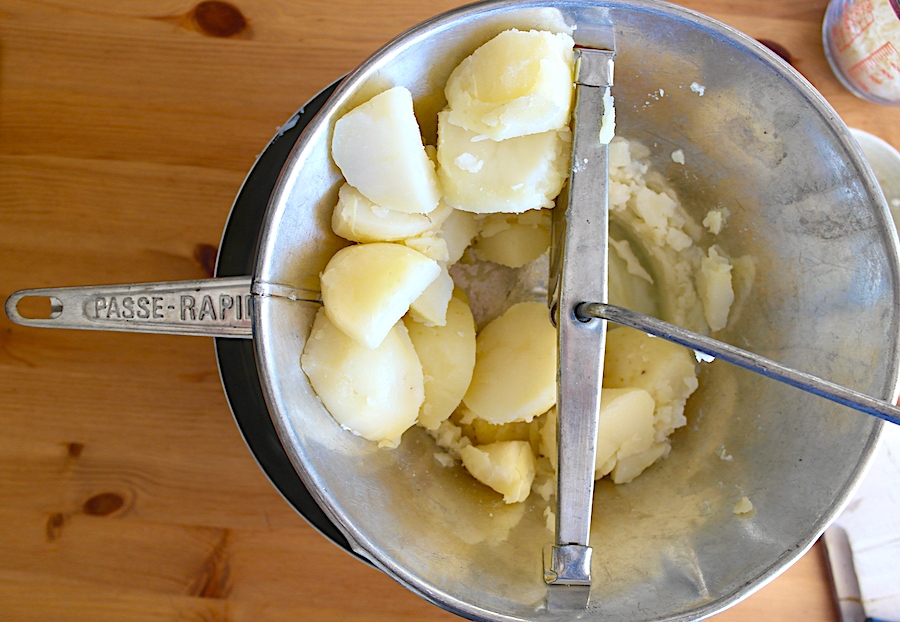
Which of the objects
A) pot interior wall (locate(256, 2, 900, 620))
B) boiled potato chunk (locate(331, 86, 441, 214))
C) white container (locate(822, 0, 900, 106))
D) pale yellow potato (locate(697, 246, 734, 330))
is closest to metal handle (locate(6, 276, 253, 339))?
pot interior wall (locate(256, 2, 900, 620))

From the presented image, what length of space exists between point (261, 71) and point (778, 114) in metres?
0.63

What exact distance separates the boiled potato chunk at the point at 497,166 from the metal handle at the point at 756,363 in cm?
13

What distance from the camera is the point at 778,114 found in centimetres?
63

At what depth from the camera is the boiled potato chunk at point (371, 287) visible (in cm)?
58

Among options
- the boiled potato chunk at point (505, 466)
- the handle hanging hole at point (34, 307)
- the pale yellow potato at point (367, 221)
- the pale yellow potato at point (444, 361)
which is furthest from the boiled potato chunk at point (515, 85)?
the handle hanging hole at point (34, 307)

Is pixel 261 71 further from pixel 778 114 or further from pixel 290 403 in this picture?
pixel 778 114

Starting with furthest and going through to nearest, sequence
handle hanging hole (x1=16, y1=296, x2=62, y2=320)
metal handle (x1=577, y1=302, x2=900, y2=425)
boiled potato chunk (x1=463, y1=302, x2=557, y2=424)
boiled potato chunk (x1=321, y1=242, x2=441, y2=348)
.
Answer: handle hanging hole (x1=16, y1=296, x2=62, y2=320), boiled potato chunk (x1=463, y1=302, x2=557, y2=424), boiled potato chunk (x1=321, y1=242, x2=441, y2=348), metal handle (x1=577, y1=302, x2=900, y2=425)

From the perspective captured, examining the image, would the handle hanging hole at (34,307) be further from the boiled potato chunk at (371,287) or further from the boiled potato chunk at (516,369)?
the boiled potato chunk at (516,369)

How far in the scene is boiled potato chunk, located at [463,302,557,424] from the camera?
27.2 inches

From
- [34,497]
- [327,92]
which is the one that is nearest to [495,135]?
[327,92]

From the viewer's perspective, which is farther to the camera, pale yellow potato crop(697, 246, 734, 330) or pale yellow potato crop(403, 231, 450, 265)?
pale yellow potato crop(697, 246, 734, 330)

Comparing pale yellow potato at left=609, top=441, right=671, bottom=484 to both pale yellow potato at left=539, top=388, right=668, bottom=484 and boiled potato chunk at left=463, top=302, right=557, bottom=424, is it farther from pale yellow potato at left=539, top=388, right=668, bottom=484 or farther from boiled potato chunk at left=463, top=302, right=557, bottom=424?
boiled potato chunk at left=463, top=302, right=557, bottom=424

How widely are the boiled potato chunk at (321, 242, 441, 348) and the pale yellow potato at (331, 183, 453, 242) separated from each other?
14 millimetres

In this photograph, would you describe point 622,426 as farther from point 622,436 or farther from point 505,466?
point 505,466
